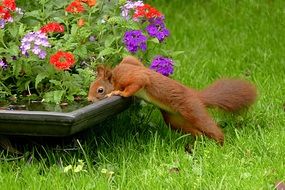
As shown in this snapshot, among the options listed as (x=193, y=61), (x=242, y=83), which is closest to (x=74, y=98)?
(x=242, y=83)

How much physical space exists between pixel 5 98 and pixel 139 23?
94 cm

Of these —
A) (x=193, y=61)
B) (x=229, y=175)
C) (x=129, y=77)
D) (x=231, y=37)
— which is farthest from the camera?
(x=231, y=37)

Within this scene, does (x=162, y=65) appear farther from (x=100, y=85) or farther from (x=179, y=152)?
(x=179, y=152)

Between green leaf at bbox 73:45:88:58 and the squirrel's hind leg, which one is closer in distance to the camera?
the squirrel's hind leg

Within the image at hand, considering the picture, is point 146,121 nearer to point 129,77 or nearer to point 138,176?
point 129,77

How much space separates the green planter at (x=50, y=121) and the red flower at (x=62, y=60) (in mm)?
265

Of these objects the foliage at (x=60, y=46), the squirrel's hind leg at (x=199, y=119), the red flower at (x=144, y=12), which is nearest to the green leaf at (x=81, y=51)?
the foliage at (x=60, y=46)

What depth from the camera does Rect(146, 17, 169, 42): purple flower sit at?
15.1 feet

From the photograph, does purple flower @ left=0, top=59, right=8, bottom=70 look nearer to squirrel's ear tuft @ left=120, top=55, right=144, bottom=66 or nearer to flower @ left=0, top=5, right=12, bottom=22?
flower @ left=0, top=5, right=12, bottom=22

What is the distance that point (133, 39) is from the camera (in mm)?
4426

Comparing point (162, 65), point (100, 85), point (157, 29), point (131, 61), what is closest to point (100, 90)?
point (100, 85)

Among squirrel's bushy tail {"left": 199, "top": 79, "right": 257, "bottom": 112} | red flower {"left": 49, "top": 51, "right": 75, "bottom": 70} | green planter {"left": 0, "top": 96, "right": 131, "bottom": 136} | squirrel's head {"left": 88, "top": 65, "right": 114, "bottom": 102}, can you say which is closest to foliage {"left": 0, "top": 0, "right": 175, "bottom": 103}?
red flower {"left": 49, "top": 51, "right": 75, "bottom": 70}

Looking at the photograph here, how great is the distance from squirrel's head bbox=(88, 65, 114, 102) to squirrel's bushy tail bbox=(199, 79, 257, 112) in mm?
539

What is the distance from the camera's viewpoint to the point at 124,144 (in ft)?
14.2
